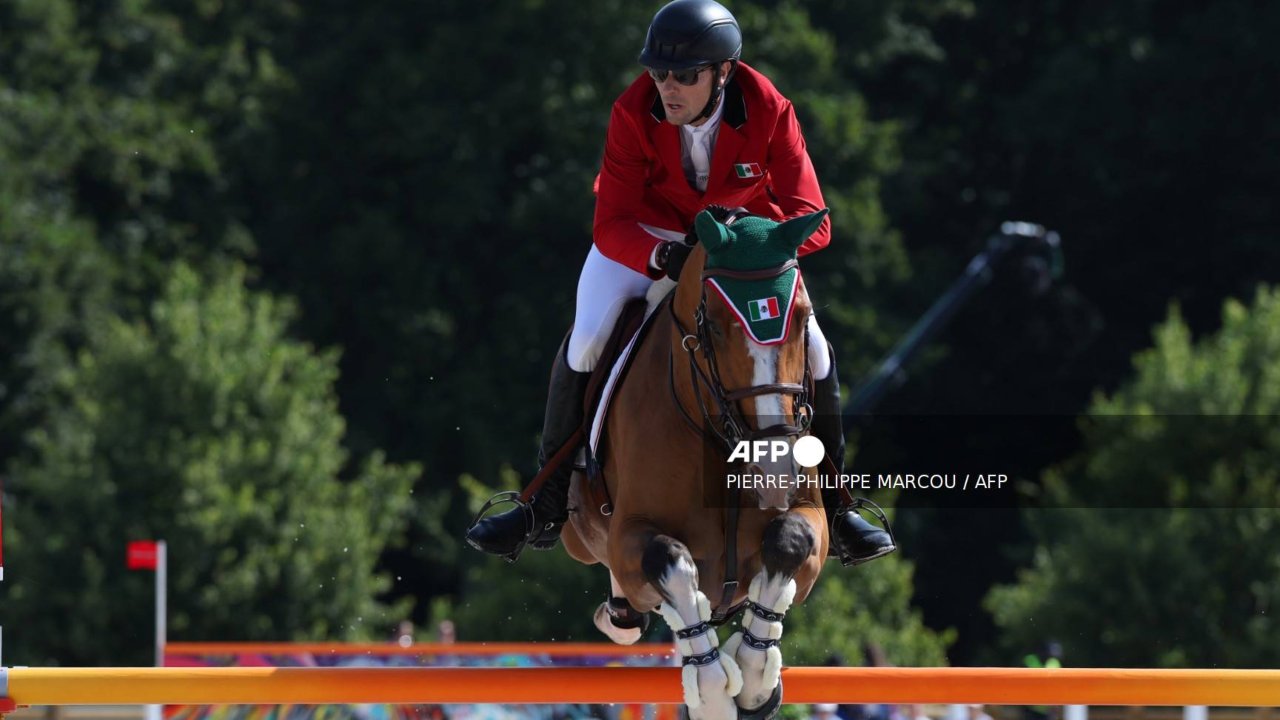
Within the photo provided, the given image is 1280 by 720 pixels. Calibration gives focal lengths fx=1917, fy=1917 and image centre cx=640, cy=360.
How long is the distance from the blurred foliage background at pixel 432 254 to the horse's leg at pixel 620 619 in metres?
13.0

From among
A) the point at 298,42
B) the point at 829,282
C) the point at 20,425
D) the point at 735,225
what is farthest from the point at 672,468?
the point at 298,42

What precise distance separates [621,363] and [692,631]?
1.23m

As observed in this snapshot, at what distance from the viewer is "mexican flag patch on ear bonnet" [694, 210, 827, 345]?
17.3 feet

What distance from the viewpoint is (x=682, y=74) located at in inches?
234

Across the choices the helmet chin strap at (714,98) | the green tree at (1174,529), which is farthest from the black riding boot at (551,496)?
the green tree at (1174,529)

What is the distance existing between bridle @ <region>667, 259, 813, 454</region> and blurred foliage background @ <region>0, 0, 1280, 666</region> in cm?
1395

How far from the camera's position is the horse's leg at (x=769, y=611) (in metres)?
5.23

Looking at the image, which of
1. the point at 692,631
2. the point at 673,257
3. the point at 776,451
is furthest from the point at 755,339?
the point at 692,631

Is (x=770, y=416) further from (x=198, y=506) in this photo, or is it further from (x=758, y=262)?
(x=198, y=506)

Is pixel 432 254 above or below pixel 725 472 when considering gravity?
above

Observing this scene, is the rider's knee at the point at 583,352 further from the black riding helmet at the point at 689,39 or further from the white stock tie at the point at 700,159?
the black riding helmet at the point at 689,39

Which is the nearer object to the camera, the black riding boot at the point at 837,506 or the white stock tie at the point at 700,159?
the white stock tie at the point at 700,159

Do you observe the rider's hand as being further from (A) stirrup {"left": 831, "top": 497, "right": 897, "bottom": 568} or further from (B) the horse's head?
(A) stirrup {"left": 831, "top": 497, "right": 897, "bottom": 568}

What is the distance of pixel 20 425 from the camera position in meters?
25.3
